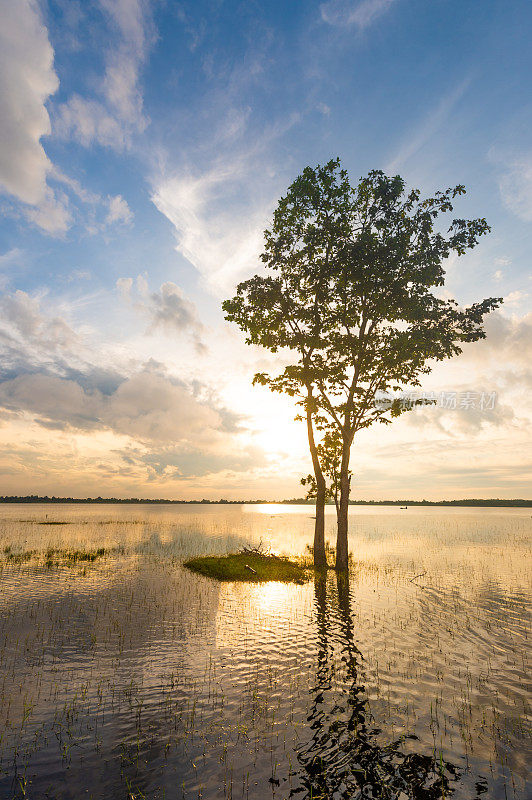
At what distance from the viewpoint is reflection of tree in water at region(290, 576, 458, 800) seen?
7.89 metres

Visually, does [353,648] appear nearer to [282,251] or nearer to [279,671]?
[279,671]

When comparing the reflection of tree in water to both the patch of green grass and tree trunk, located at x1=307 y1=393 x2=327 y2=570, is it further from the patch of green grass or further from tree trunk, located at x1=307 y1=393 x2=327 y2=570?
tree trunk, located at x1=307 y1=393 x2=327 y2=570

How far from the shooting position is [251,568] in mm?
31281

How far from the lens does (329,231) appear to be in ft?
103

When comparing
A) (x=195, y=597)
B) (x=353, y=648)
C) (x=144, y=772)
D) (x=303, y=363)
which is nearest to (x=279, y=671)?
(x=353, y=648)

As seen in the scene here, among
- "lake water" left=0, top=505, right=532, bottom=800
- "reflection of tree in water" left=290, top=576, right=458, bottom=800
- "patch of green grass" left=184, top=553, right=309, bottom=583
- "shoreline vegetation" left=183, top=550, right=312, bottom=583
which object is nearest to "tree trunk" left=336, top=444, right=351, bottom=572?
"shoreline vegetation" left=183, top=550, right=312, bottom=583

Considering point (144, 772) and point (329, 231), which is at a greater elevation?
point (329, 231)

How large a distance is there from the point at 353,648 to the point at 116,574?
2035 cm

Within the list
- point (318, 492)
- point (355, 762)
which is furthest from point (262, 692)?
point (318, 492)

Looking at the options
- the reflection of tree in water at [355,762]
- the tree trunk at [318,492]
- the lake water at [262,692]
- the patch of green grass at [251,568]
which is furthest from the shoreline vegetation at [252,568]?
the reflection of tree in water at [355,762]

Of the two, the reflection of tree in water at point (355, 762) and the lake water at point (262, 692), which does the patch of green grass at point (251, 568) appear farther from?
the reflection of tree in water at point (355, 762)

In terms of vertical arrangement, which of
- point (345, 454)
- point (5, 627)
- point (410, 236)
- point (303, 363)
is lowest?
point (5, 627)

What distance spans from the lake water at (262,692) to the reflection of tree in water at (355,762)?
0.04m

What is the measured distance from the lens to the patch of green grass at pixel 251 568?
1175 inches
